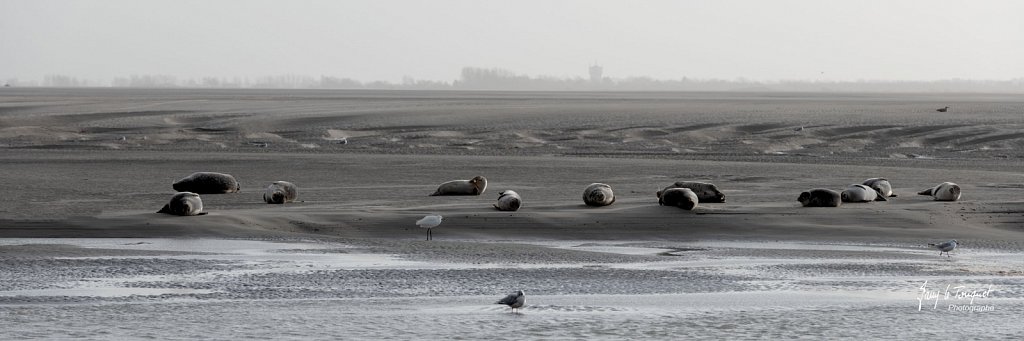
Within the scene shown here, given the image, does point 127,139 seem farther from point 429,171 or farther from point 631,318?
point 631,318

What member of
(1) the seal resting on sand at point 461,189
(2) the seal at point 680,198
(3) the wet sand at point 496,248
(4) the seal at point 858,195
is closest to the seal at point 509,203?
(3) the wet sand at point 496,248

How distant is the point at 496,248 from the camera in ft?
41.9

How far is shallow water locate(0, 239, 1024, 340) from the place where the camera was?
28.0ft

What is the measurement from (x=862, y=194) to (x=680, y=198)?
8.20ft

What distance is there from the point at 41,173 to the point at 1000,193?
44.7ft

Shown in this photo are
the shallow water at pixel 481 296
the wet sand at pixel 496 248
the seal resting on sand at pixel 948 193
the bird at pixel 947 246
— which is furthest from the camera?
the seal resting on sand at pixel 948 193

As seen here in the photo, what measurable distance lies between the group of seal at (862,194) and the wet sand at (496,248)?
0.67 ft

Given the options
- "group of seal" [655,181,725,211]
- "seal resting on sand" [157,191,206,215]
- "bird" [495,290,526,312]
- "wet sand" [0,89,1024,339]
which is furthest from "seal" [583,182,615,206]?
"bird" [495,290,526,312]

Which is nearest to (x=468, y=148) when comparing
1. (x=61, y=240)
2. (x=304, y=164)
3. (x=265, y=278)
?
(x=304, y=164)

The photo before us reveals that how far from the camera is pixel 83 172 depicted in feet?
69.3

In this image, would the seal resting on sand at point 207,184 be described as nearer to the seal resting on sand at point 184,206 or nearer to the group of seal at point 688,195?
the seal resting on sand at point 184,206

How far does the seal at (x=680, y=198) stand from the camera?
15281 millimetres

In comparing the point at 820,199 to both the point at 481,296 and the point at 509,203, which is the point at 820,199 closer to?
the point at 509,203

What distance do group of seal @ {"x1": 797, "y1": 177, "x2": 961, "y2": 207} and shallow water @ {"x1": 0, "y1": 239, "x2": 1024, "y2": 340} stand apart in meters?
3.14
